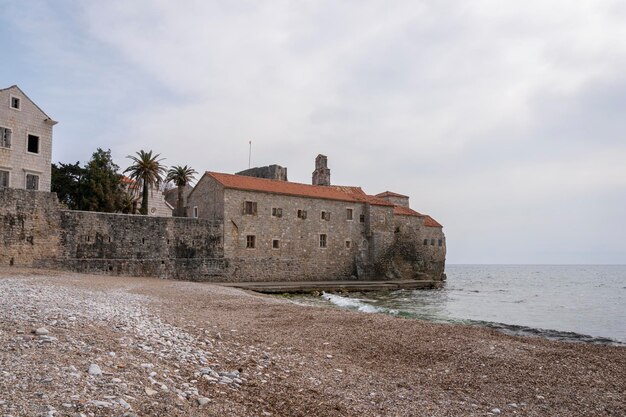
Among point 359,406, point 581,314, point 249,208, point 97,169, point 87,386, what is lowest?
point 581,314

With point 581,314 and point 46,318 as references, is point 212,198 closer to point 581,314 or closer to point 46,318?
point 581,314

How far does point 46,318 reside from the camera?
8.57 m

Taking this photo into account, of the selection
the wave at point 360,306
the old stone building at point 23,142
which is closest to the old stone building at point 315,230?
the wave at point 360,306

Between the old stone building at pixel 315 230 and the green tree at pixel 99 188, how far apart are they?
6.37 m

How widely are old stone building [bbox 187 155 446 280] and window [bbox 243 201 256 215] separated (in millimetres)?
A: 81

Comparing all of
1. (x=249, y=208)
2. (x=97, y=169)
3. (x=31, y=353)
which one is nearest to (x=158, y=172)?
(x=97, y=169)

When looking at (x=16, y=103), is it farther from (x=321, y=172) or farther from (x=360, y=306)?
(x=321, y=172)

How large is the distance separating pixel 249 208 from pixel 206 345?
28720mm

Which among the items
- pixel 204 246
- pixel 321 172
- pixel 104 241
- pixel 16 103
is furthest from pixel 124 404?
pixel 321 172

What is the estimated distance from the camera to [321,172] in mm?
49531

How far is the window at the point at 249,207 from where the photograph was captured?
36969 mm

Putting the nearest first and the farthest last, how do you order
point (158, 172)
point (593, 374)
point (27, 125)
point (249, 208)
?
point (593, 374) < point (27, 125) < point (249, 208) < point (158, 172)

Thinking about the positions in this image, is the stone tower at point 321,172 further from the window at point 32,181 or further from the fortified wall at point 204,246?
the window at point 32,181

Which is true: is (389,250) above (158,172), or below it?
below
